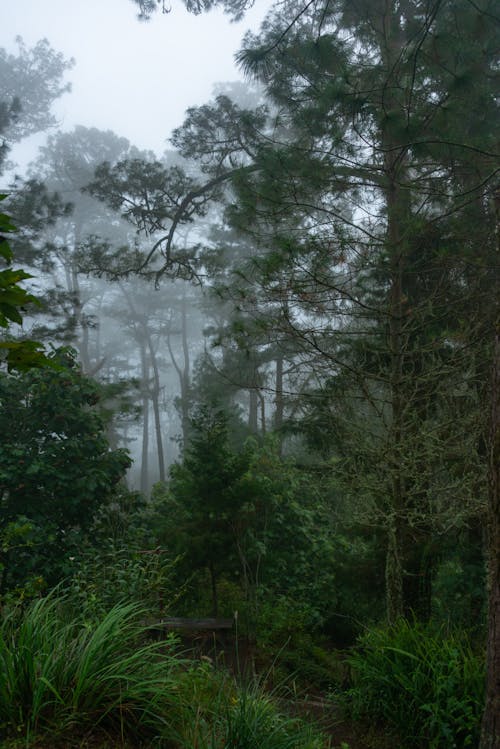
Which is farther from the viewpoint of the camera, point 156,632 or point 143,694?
point 156,632

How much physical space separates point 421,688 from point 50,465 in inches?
178

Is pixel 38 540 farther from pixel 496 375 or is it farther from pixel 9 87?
pixel 9 87

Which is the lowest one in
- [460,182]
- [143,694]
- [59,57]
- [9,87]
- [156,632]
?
[156,632]

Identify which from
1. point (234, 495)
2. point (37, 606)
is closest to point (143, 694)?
point (37, 606)

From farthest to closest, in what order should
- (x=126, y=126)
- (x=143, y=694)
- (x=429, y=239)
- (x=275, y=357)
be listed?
(x=126, y=126), (x=275, y=357), (x=429, y=239), (x=143, y=694)

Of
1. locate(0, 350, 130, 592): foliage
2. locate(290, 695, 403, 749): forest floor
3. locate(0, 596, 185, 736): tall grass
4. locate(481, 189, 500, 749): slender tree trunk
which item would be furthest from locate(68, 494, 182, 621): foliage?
locate(481, 189, 500, 749): slender tree trunk

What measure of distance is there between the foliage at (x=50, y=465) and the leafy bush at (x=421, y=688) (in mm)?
3345

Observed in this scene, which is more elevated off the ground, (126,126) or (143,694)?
(126,126)

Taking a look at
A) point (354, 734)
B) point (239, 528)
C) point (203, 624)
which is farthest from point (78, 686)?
point (239, 528)

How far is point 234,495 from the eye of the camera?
737 cm

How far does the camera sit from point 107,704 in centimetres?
303

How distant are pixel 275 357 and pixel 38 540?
1175 cm

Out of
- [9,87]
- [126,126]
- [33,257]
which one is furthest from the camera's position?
[126,126]

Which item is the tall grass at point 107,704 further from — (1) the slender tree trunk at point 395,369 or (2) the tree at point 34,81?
(2) the tree at point 34,81
